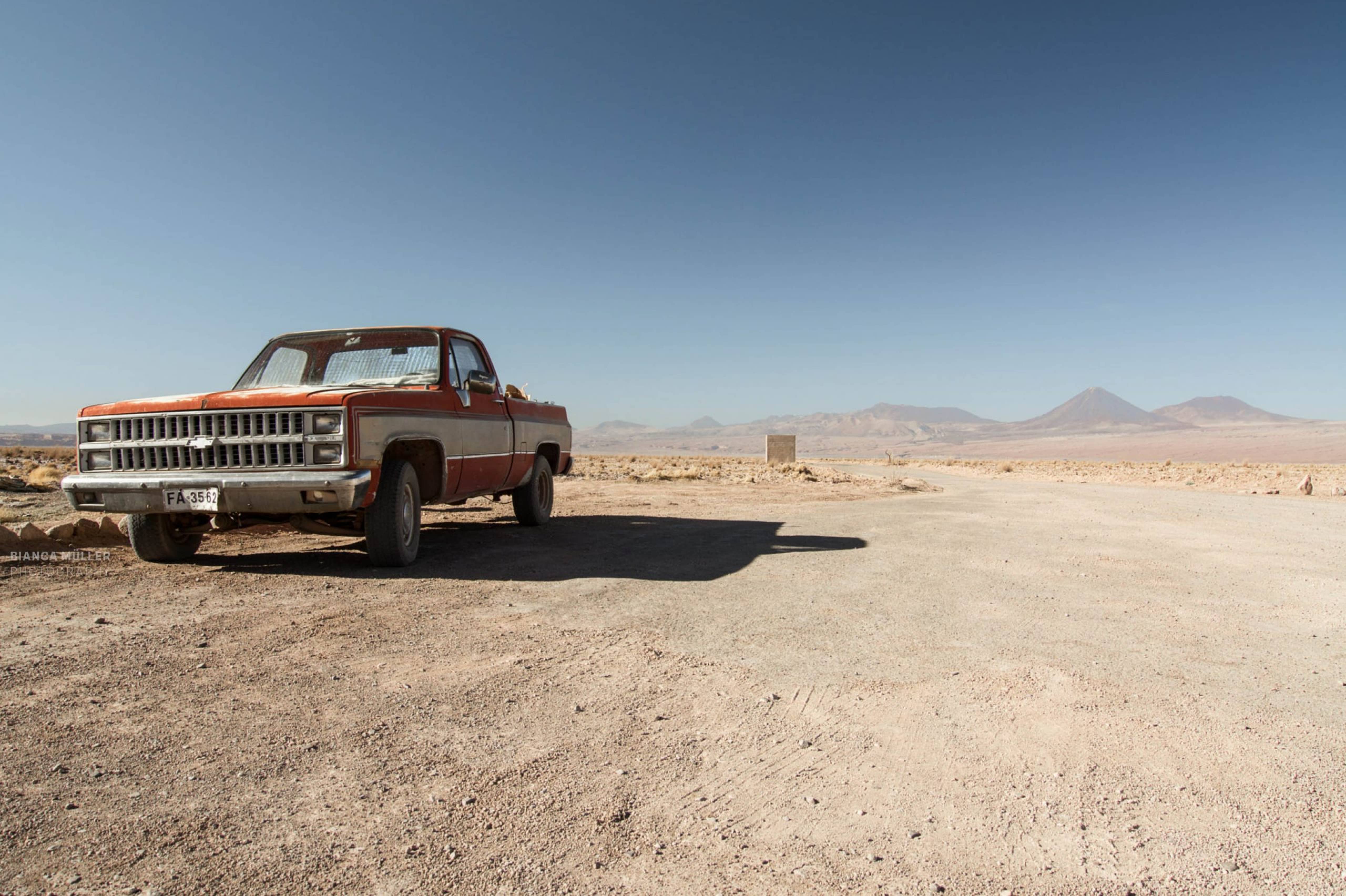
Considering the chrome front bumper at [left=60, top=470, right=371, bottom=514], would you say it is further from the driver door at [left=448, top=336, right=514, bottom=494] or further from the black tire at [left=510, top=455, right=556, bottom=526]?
the black tire at [left=510, top=455, right=556, bottom=526]

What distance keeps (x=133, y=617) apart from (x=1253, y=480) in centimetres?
3152

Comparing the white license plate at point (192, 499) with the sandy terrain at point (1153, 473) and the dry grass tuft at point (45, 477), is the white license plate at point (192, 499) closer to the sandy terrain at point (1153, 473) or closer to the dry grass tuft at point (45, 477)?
the dry grass tuft at point (45, 477)

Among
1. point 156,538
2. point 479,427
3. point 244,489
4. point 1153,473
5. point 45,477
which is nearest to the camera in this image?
point 244,489

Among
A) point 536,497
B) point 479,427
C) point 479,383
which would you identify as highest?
point 479,383

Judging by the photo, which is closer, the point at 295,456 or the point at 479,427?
the point at 295,456

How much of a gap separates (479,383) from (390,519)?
191 cm

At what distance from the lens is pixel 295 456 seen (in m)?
6.23

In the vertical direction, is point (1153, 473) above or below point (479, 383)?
below

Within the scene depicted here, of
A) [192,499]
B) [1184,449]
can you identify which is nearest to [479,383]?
[192,499]

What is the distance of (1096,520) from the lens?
11516mm

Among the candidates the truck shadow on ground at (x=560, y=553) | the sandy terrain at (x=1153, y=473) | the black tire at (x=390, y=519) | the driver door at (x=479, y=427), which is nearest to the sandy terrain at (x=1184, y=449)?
the sandy terrain at (x=1153, y=473)

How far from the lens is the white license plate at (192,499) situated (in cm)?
611

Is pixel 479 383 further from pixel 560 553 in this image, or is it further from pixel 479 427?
pixel 560 553

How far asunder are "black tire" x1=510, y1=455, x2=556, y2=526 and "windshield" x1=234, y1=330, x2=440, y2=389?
2.34 m
